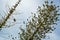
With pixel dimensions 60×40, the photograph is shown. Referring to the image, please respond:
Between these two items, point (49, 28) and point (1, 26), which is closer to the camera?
point (1, 26)

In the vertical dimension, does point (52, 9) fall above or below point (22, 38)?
above

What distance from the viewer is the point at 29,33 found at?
33312 mm

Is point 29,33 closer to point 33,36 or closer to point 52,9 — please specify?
point 33,36

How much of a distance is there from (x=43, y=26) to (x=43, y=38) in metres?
1.68

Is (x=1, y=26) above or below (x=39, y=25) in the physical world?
above

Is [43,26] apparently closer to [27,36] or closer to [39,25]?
[39,25]

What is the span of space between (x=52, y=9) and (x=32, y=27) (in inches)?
143

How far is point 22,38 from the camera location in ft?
111

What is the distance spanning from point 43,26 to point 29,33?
2.34 meters

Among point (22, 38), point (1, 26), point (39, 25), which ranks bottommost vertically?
point (22, 38)

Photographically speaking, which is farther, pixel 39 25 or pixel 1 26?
pixel 39 25

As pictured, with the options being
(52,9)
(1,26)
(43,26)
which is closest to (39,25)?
(43,26)

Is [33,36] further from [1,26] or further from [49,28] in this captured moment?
[1,26]

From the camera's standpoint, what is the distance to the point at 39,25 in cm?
3247
